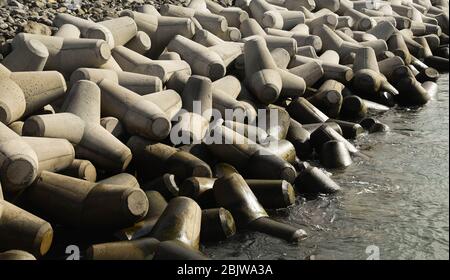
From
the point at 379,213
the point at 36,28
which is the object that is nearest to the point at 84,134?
the point at 36,28

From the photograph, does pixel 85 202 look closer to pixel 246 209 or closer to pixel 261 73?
pixel 246 209

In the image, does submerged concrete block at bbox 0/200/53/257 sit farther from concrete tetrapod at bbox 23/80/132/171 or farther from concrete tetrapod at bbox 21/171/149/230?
concrete tetrapod at bbox 23/80/132/171

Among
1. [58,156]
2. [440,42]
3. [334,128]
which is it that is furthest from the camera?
[440,42]

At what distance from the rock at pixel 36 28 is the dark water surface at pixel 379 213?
5.12 meters

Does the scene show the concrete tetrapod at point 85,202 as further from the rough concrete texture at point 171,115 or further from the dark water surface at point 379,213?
the dark water surface at point 379,213

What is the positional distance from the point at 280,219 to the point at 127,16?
5.62 meters

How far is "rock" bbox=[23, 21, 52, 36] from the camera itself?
10.8 m

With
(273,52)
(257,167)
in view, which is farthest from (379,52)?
(257,167)

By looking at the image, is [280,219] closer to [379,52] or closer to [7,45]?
[7,45]

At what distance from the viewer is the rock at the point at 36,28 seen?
10836 mm

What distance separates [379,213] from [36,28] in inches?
242

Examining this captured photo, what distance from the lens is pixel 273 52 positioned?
12.9 metres

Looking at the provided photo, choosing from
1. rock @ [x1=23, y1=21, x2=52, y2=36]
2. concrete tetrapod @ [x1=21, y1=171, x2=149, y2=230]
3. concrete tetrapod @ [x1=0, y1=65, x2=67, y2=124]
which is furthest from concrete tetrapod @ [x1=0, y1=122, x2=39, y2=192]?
rock @ [x1=23, y1=21, x2=52, y2=36]

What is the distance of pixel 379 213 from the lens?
8.48m
